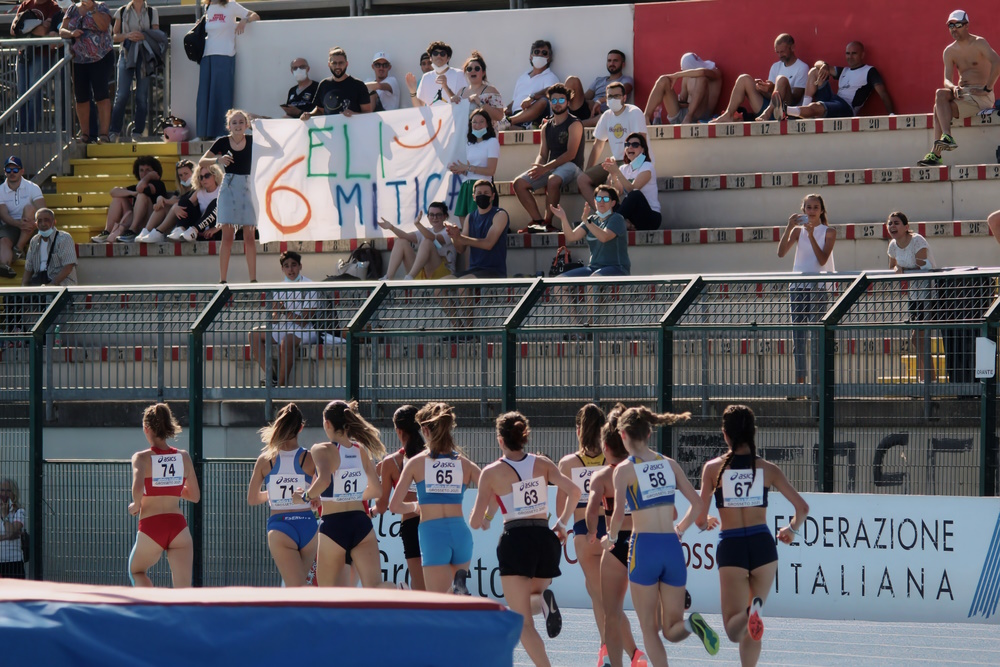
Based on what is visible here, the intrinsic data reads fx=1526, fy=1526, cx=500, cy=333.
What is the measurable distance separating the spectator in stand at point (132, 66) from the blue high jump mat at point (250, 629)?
1597 cm

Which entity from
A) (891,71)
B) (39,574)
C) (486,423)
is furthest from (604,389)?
(891,71)

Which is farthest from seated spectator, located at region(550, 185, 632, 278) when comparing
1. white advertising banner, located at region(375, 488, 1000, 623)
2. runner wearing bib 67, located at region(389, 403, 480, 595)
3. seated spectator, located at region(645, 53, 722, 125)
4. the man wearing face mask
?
the man wearing face mask

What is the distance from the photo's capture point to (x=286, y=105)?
65.0ft

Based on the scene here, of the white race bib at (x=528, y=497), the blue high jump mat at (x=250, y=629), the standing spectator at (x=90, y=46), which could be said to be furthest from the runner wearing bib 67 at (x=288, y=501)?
the standing spectator at (x=90, y=46)

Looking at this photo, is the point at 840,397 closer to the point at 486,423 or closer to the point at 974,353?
the point at 974,353

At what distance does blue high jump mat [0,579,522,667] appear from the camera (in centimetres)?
597

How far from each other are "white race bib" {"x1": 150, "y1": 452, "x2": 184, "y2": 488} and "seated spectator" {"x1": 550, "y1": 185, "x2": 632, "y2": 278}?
5076 millimetres

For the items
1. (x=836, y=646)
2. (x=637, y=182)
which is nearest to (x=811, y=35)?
(x=637, y=182)

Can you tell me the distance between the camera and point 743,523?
9.45 metres

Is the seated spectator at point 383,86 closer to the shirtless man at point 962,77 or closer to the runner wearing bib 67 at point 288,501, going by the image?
the shirtless man at point 962,77

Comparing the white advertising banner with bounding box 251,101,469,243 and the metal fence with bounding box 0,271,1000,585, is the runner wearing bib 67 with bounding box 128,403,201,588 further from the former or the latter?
the white advertising banner with bounding box 251,101,469,243

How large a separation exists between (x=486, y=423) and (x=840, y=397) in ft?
9.89

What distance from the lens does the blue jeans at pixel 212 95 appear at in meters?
20.9

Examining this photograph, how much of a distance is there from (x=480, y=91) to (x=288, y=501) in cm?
858
